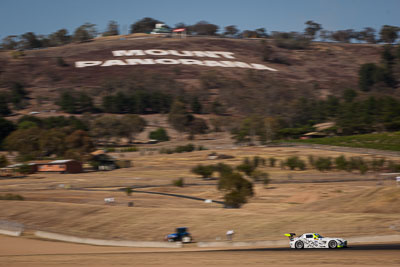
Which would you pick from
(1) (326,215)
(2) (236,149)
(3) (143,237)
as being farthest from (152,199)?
(2) (236,149)

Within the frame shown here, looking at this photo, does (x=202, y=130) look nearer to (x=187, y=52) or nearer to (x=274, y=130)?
(x=274, y=130)

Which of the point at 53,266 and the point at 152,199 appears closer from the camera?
the point at 53,266

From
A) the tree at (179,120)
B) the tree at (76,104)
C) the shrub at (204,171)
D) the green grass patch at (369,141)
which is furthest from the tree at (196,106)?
the shrub at (204,171)

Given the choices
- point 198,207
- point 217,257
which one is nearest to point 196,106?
point 198,207

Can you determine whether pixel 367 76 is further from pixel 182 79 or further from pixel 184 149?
pixel 184 149

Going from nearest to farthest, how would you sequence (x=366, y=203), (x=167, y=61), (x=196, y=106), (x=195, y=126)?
1. (x=366, y=203)
2. (x=195, y=126)
3. (x=196, y=106)
4. (x=167, y=61)

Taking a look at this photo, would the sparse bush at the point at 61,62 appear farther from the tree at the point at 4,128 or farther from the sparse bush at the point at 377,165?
the sparse bush at the point at 377,165

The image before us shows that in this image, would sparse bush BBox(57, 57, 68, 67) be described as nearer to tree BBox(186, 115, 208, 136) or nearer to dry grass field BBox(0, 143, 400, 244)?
tree BBox(186, 115, 208, 136)
